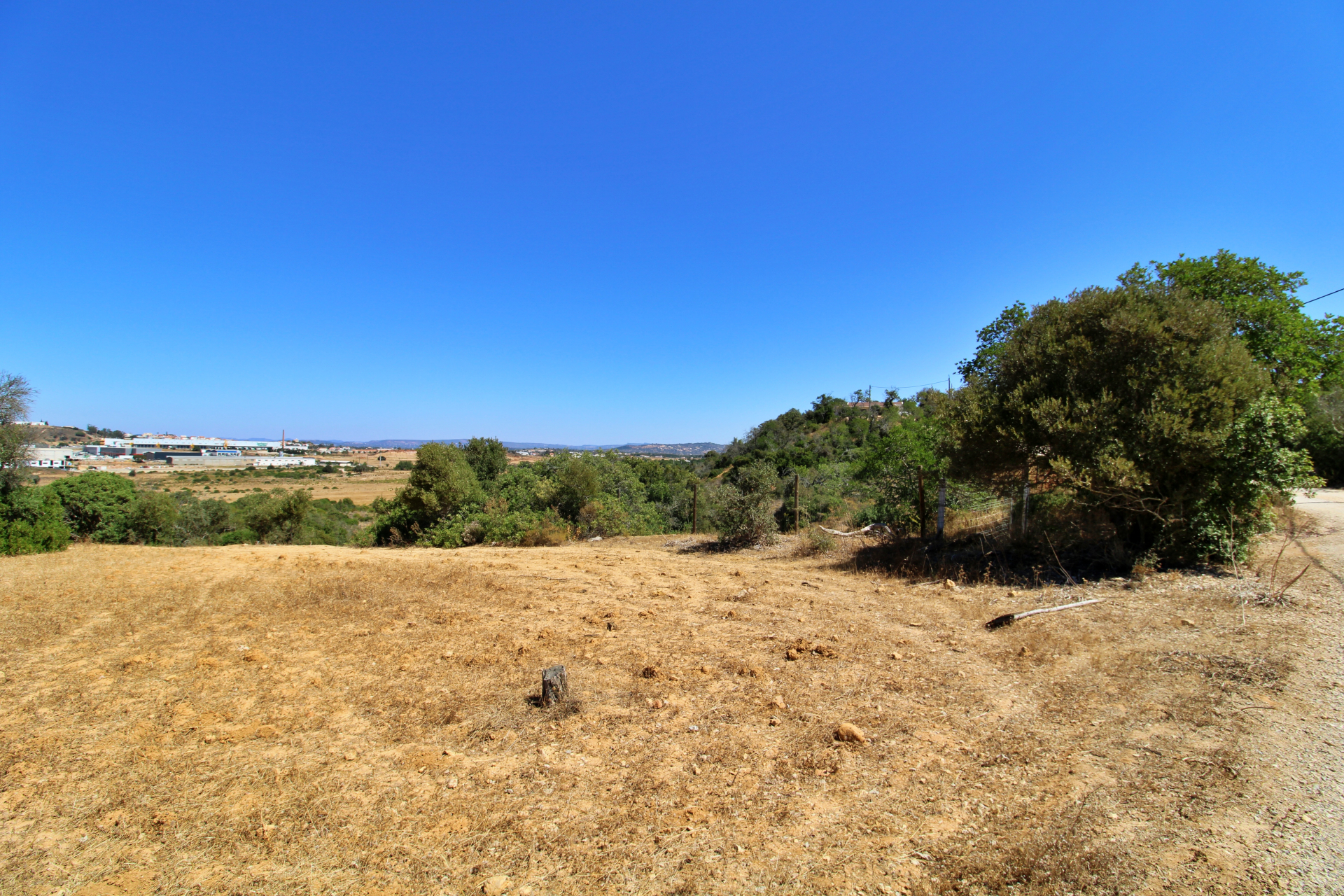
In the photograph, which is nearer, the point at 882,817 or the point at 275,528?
the point at 882,817

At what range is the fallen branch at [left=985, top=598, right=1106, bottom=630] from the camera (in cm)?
634

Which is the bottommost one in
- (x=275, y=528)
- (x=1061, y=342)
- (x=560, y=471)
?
(x=275, y=528)

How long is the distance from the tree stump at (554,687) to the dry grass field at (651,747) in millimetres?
140

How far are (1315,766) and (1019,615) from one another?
Answer: 312cm

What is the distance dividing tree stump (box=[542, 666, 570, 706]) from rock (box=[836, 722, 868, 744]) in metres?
2.22

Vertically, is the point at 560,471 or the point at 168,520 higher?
the point at 560,471

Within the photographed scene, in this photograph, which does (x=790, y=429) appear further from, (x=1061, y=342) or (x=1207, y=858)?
(x=1207, y=858)

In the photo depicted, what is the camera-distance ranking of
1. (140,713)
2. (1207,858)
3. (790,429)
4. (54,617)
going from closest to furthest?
(1207,858) < (140,713) < (54,617) < (790,429)

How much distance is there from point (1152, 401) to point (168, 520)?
30185 mm

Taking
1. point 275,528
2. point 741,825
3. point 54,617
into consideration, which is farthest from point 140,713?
point 275,528

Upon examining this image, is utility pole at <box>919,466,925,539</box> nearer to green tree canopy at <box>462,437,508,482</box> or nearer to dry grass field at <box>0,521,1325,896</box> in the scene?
dry grass field at <box>0,521,1325,896</box>

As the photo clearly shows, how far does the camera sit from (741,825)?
9.84 ft

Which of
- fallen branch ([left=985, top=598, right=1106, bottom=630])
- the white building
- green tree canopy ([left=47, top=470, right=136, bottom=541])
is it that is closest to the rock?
fallen branch ([left=985, top=598, right=1106, bottom=630])

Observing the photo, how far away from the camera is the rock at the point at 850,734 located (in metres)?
3.89
